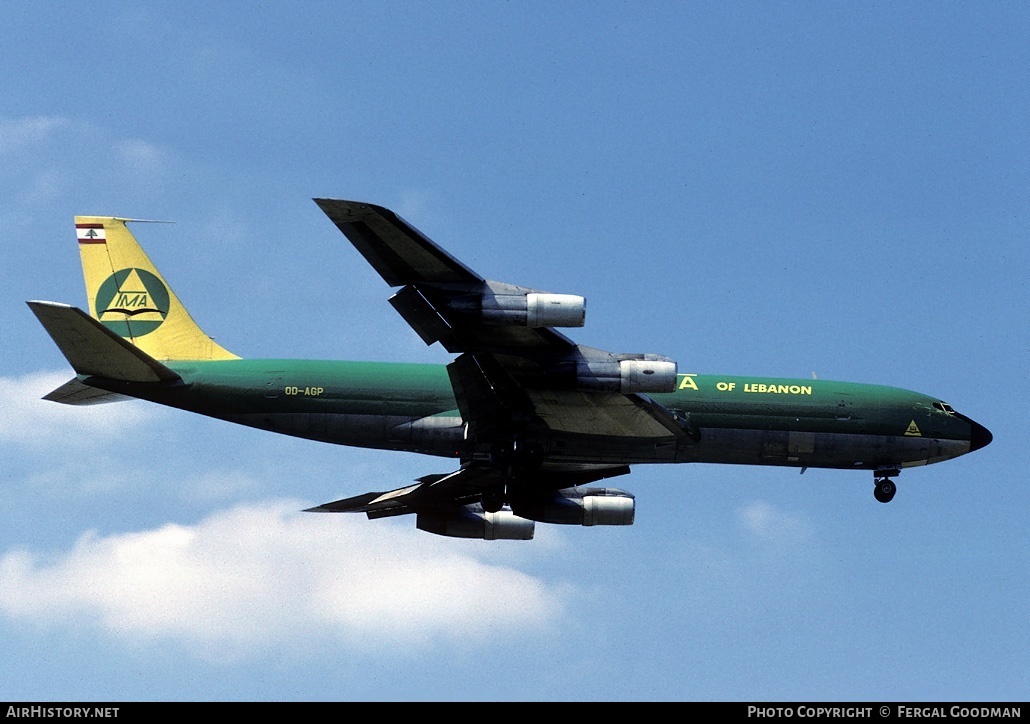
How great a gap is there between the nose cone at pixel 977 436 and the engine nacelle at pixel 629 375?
14850 mm

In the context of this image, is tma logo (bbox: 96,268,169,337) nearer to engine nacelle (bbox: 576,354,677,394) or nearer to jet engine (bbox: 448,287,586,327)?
jet engine (bbox: 448,287,586,327)

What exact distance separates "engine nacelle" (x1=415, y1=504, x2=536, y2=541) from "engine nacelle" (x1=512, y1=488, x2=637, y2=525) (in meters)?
1.70

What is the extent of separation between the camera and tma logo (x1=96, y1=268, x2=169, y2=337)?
46719mm

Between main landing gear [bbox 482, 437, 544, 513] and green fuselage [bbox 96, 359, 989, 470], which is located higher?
green fuselage [bbox 96, 359, 989, 470]

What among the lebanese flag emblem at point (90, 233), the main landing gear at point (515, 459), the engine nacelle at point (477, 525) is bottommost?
the engine nacelle at point (477, 525)

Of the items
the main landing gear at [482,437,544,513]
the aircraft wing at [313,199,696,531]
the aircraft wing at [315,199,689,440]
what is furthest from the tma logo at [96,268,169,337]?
the main landing gear at [482,437,544,513]

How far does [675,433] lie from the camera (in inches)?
1665

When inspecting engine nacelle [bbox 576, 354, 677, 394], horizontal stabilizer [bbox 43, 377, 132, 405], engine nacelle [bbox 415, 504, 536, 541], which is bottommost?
engine nacelle [bbox 415, 504, 536, 541]

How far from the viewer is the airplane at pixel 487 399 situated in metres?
37.1

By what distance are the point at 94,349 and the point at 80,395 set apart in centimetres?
324

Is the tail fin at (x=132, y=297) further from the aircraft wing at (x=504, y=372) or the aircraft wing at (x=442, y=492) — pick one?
the aircraft wing at (x=504, y=372)

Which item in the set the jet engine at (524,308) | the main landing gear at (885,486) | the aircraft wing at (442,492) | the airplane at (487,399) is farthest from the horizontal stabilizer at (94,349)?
the main landing gear at (885,486)
